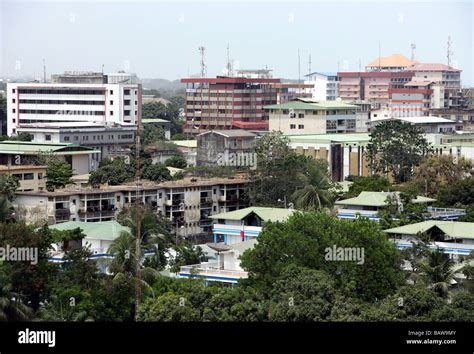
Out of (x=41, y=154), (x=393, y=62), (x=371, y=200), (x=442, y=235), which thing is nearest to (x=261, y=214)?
(x=371, y=200)

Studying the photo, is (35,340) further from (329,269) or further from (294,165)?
(294,165)

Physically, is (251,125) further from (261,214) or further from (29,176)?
(261,214)

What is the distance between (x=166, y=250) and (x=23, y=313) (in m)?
4.87

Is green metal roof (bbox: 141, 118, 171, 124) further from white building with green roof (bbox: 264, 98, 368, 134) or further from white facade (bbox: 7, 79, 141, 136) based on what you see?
white building with green roof (bbox: 264, 98, 368, 134)

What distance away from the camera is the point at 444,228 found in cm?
1909

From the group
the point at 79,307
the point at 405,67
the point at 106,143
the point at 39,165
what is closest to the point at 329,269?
the point at 79,307

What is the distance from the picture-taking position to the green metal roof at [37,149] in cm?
2942

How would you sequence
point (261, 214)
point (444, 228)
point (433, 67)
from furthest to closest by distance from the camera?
point (433, 67) → point (261, 214) → point (444, 228)

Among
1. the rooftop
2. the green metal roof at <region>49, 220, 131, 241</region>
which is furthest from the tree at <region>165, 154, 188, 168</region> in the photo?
→ the rooftop

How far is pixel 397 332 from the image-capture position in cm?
717

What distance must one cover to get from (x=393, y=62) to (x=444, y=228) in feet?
171

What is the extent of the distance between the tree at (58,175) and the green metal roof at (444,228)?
8108mm

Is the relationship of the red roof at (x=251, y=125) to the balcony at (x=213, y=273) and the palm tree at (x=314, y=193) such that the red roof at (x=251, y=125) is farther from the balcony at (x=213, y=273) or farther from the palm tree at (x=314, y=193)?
the balcony at (x=213, y=273)

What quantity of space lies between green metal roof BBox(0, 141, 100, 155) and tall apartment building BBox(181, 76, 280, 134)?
16.4 meters
